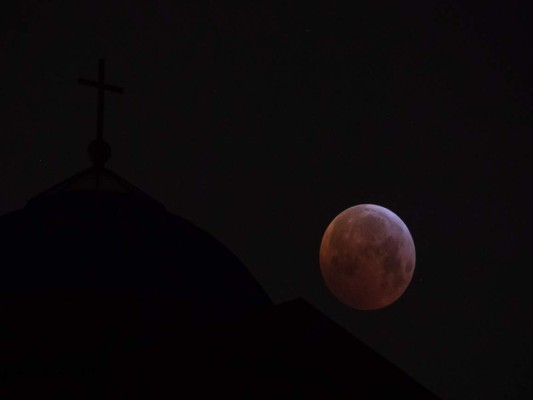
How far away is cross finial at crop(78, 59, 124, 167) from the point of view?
473 inches

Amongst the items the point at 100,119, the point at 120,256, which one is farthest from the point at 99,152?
the point at 120,256

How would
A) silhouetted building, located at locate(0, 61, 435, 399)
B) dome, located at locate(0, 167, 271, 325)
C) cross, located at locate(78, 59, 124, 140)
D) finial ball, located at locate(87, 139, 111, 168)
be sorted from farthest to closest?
cross, located at locate(78, 59, 124, 140), finial ball, located at locate(87, 139, 111, 168), dome, located at locate(0, 167, 271, 325), silhouetted building, located at locate(0, 61, 435, 399)

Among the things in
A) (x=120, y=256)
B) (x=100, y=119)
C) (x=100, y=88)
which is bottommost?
(x=120, y=256)

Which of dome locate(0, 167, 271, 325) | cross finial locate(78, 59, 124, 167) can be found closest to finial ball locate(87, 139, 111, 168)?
cross finial locate(78, 59, 124, 167)

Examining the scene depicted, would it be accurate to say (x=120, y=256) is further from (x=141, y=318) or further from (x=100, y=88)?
(x=100, y=88)

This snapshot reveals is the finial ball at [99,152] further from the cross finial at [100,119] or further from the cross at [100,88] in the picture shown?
the cross at [100,88]

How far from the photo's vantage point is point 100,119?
40.7 feet

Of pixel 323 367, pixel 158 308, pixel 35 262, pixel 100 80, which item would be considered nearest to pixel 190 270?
pixel 158 308

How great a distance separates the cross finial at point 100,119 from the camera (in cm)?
1202

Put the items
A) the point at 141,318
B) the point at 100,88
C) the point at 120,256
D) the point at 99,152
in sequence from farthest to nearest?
the point at 100,88 < the point at 99,152 < the point at 120,256 < the point at 141,318

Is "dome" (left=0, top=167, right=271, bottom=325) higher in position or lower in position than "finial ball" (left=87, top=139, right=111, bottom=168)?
lower

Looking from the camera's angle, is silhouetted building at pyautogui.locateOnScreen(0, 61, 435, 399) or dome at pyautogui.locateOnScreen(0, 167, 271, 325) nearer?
silhouetted building at pyautogui.locateOnScreen(0, 61, 435, 399)

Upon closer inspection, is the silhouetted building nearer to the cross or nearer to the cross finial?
the cross finial

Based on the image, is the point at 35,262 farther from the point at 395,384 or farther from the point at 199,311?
the point at 395,384
